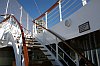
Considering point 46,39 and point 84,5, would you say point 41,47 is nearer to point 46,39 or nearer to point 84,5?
point 46,39

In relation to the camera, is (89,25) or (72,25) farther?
(72,25)

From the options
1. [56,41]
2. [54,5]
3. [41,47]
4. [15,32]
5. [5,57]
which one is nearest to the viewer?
[56,41]

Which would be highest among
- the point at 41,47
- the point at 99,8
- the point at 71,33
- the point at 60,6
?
the point at 60,6

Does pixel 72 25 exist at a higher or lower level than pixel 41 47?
higher

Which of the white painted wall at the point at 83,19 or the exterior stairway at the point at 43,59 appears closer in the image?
the white painted wall at the point at 83,19

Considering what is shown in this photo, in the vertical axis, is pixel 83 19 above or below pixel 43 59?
above

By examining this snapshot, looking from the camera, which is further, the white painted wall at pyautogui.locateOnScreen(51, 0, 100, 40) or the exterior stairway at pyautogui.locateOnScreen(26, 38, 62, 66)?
the exterior stairway at pyautogui.locateOnScreen(26, 38, 62, 66)

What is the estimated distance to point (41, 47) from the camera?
5047mm

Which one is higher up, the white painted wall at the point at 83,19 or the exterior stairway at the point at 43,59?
the white painted wall at the point at 83,19

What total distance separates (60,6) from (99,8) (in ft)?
5.53

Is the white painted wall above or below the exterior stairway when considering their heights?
above

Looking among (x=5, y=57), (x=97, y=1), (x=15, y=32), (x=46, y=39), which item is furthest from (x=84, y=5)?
(x=5, y=57)

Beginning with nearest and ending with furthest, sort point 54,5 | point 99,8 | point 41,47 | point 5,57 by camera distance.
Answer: point 99,8
point 54,5
point 41,47
point 5,57

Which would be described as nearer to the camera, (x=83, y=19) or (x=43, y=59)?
(x=83, y=19)
